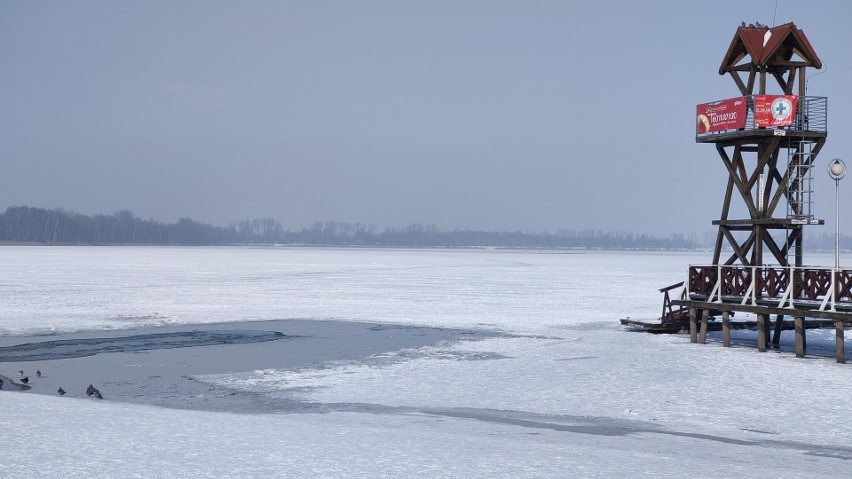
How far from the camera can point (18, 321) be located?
30562 mm

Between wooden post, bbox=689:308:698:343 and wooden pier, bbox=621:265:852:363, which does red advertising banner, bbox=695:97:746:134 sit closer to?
wooden pier, bbox=621:265:852:363

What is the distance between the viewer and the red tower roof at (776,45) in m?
27.5

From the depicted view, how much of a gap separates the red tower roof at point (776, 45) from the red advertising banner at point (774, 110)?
5.60 feet

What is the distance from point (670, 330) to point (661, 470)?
1951cm

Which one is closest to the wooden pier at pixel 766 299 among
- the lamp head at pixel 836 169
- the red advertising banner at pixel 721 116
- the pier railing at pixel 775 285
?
the pier railing at pixel 775 285

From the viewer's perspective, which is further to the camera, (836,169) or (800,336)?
(836,169)

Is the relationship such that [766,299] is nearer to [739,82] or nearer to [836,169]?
[836,169]

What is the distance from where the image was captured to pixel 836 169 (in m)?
25.7

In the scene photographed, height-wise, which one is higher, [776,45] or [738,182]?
[776,45]

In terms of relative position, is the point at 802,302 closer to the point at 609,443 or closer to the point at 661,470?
the point at 609,443

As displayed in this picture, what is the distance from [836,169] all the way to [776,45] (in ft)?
15.1

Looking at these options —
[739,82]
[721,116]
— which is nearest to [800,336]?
[721,116]

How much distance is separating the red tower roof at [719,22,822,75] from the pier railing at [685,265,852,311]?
6.95 metres

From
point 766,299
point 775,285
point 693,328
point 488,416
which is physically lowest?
point 488,416
